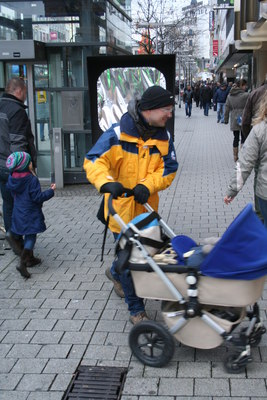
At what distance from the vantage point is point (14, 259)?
6172 mm

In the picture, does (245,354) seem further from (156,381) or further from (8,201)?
(8,201)

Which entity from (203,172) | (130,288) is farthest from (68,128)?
(130,288)

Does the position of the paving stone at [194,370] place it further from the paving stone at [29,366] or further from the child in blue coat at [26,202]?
the child in blue coat at [26,202]

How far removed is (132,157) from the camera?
4.29 m

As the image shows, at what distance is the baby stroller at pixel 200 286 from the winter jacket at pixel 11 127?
276 cm

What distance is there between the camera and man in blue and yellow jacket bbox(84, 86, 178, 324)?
4121 mm

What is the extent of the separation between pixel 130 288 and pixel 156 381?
2.68ft

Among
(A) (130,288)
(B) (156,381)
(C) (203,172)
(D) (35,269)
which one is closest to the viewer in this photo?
(B) (156,381)

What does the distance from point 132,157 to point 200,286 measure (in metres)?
1.29

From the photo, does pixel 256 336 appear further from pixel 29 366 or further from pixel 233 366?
pixel 29 366

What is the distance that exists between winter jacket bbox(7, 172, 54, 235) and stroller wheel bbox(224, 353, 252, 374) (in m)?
2.70

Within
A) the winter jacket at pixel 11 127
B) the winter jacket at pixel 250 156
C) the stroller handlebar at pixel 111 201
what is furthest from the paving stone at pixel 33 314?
the winter jacket at pixel 11 127

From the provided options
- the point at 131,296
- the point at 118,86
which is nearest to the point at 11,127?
the point at 118,86

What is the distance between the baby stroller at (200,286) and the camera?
3283mm
